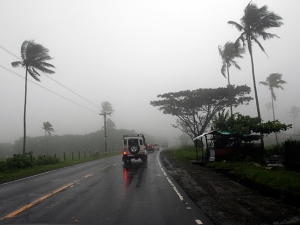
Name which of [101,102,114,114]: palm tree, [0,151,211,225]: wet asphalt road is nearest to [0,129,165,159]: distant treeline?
[101,102,114,114]: palm tree

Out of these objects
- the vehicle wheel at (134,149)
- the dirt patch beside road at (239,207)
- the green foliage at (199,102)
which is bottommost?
the dirt patch beside road at (239,207)

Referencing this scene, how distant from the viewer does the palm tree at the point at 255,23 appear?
26458 millimetres

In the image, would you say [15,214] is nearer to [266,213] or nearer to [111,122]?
[266,213]

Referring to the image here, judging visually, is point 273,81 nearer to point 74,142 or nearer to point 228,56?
point 228,56

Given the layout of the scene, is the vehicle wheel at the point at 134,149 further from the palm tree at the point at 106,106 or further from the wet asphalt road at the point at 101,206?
the palm tree at the point at 106,106

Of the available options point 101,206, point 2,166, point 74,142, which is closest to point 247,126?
point 101,206

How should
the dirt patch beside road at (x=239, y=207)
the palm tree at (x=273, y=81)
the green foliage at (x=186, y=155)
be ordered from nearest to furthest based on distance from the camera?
the dirt patch beside road at (x=239, y=207), the green foliage at (x=186, y=155), the palm tree at (x=273, y=81)

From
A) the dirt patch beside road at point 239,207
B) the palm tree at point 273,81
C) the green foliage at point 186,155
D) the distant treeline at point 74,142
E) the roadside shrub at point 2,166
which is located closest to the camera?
the dirt patch beside road at point 239,207

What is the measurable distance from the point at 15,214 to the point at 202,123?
125 feet

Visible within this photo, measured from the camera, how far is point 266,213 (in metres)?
7.45

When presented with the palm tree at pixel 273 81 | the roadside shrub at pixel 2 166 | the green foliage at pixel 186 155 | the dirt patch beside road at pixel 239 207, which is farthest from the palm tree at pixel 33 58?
the palm tree at pixel 273 81

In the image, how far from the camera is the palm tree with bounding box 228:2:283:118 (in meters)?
26.5

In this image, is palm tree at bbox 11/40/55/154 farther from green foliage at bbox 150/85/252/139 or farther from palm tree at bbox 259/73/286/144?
palm tree at bbox 259/73/286/144

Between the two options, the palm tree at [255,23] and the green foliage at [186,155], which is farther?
the green foliage at [186,155]
